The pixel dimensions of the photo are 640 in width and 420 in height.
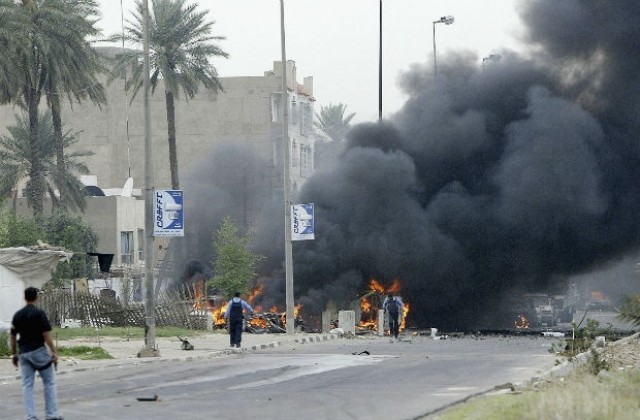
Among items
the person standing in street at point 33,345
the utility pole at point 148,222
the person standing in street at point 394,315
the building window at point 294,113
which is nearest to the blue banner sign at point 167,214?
the utility pole at point 148,222

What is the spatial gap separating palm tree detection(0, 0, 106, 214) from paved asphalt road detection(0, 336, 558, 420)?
26.8 m

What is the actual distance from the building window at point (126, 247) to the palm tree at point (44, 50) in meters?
10.9

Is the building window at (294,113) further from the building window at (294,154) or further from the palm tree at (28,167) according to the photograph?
the palm tree at (28,167)

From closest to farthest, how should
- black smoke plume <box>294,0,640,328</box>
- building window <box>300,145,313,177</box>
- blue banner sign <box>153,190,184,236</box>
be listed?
blue banner sign <box>153,190,184,236</box> < black smoke plume <box>294,0,640,328</box> < building window <box>300,145,313,177</box>

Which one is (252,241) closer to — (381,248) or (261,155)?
(381,248)

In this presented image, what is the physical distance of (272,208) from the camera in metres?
65.5

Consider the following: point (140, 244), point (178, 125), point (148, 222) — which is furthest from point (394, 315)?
point (178, 125)

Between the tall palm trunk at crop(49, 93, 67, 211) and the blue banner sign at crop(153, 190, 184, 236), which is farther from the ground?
the tall palm trunk at crop(49, 93, 67, 211)

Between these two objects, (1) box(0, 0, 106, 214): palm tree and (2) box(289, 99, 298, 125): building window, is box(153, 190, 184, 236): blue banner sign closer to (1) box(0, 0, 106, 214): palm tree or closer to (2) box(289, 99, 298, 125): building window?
(1) box(0, 0, 106, 214): palm tree

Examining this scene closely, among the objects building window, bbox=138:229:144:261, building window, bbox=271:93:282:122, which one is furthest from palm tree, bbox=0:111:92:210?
building window, bbox=271:93:282:122

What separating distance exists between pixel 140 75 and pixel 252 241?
12.7 meters

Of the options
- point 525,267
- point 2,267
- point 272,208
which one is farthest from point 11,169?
point 2,267

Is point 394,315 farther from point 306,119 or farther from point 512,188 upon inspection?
point 306,119

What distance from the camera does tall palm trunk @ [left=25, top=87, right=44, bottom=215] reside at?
6041 cm
